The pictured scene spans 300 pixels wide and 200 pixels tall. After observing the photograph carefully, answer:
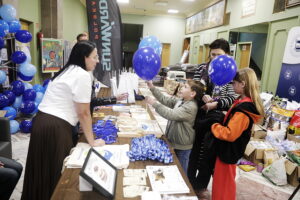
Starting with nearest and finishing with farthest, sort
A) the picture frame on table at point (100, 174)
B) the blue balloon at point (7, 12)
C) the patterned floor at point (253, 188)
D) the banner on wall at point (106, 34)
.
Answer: the picture frame on table at point (100, 174) → the patterned floor at point (253, 188) → the banner on wall at point (106, 34) → the blue balloon at point (7, 12)

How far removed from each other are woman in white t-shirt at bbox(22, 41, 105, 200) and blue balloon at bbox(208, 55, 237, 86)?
109 cm

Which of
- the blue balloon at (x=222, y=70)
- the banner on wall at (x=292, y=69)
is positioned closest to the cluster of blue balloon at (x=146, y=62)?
the blue balloon at (x=222, y=70)

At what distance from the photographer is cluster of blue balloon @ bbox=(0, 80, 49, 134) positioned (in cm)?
344

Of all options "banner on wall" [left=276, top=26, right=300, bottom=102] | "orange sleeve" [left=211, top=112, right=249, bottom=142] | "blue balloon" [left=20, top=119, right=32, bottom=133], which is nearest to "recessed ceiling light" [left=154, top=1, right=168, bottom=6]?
"banner on wall" [left=276, top=26, right=300, bottom=102]

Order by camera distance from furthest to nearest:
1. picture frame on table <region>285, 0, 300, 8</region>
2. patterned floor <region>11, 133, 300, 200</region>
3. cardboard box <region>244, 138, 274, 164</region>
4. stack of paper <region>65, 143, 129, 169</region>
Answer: picture frame on table <region>285, 0, 300, 8</region> < cardboard box <region>244, 138, 274, 164</region> < patterned floor <region>11, 133, 300, 200</region> < stack of paper <region>65, 143, 129, 169</region>

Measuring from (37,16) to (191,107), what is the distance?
5.26 metres

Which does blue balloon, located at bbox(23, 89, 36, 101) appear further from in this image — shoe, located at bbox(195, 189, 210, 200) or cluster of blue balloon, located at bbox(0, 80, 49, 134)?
shoe, located at bbox(195, 189, 210, 200)

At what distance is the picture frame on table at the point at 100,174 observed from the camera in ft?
3.26

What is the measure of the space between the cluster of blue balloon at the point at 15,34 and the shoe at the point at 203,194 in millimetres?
3122

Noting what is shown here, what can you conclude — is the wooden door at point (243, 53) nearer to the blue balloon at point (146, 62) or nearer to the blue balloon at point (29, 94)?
the blue balloon at point (146, 62)

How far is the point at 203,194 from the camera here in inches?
95.4

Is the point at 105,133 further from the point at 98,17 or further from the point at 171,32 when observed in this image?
the point at 171,32

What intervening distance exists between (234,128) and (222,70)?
23.5 inches

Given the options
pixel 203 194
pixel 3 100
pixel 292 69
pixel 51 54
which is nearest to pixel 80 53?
pixel 203 194
